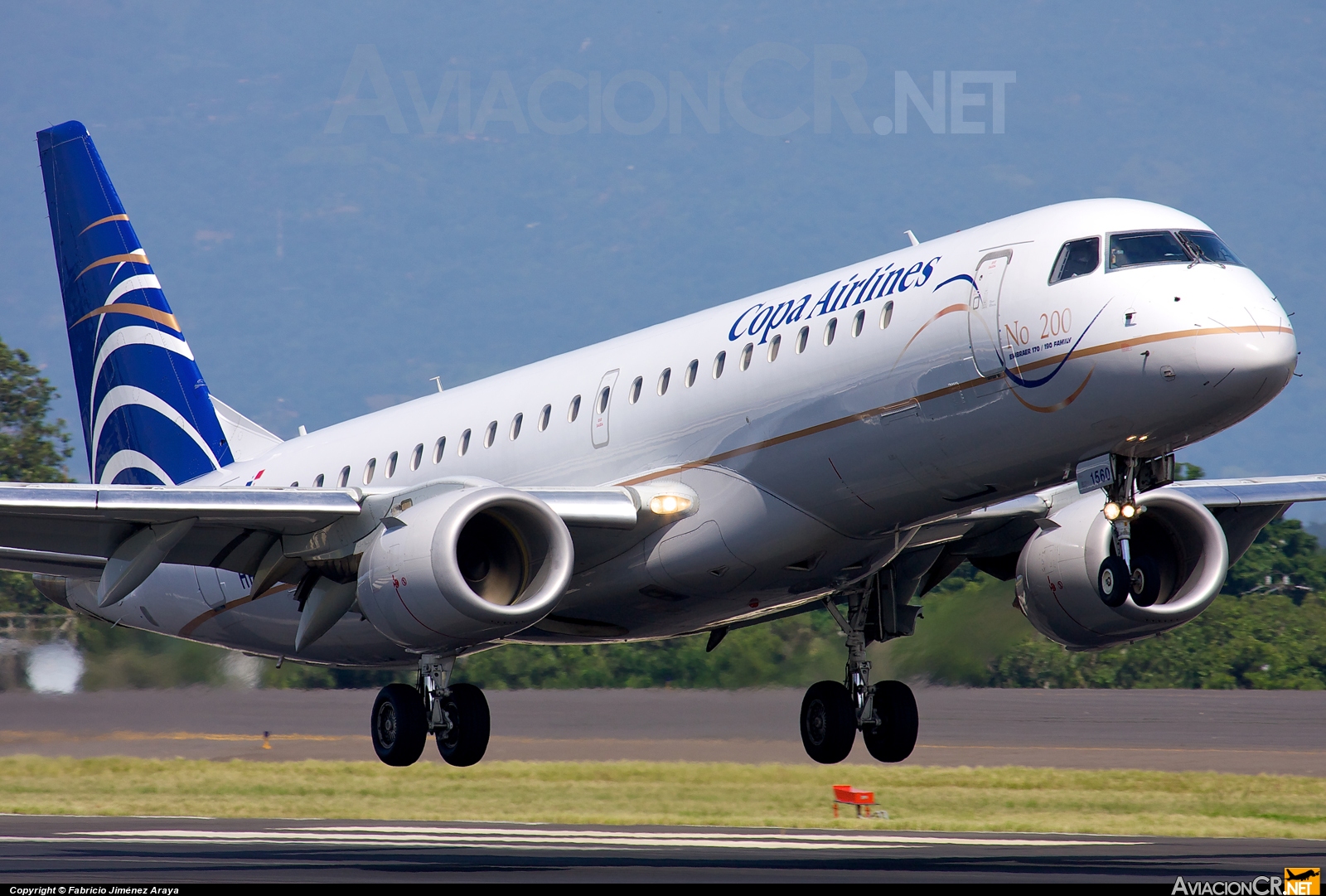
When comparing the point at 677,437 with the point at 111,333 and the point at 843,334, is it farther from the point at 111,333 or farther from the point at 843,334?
the point at 111,333

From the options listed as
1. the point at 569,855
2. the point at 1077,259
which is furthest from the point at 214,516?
the point at 1077,259

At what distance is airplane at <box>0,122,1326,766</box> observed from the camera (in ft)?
53.8

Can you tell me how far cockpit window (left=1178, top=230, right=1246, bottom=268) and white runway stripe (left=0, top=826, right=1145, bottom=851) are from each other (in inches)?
478

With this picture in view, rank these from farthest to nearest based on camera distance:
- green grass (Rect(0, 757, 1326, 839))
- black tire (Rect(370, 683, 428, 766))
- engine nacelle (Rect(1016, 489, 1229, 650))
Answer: green grass (Rect(0, 757, 1326, 839)) < black tire (Rect(370, 683, 428, 766)) < engine nacelle (Rect(1016, 489, 1229, 650))

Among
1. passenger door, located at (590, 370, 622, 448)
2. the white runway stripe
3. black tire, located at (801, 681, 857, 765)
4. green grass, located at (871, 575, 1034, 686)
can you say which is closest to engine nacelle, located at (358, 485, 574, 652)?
passenger door, located at (590, 370, 622, 448)

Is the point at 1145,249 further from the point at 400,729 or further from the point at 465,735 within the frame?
the point at 400,729

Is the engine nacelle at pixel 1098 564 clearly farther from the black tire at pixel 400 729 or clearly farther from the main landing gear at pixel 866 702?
the black tire at pixel 400 729

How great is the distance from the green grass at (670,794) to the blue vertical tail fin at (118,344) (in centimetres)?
954

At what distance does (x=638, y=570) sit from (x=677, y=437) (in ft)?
5.43

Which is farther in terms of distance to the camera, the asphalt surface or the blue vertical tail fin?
the asphalt surface

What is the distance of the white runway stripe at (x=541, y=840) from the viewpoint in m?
26.2

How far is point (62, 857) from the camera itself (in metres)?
23.2

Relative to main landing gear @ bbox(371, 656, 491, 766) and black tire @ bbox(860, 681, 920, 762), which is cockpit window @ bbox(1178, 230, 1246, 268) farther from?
main landing gear @ bbox(371, 656, 491, 766)

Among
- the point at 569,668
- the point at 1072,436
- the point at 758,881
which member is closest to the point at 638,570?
the point at 758,881
